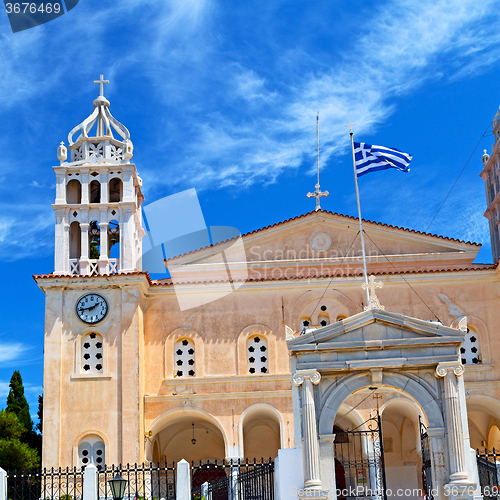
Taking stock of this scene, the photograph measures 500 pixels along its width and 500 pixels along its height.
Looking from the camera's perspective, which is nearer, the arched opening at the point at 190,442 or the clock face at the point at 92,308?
the clock face at the point at 92,308

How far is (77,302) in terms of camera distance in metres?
30.8

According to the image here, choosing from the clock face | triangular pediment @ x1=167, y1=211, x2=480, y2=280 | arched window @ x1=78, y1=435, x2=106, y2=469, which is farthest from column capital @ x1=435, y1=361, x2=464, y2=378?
the clock face

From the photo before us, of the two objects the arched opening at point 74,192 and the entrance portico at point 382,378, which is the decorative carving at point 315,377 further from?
the arched opening at point 74,192

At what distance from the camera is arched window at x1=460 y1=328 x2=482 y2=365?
102ft

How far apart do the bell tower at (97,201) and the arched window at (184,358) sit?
3693 mm

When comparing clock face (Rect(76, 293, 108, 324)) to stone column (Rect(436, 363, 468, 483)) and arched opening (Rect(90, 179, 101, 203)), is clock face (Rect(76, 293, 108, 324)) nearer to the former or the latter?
arched opening (Rect(90, 179, 101, 203))

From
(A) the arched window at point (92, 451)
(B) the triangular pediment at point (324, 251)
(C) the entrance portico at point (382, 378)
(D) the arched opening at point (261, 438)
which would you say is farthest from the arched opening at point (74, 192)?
(C) the entrance portico at point (382, 378)

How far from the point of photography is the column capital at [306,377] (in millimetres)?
19234

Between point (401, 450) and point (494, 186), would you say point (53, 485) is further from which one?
point (494, 186)

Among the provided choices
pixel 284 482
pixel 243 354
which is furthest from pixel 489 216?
pixel 284 482

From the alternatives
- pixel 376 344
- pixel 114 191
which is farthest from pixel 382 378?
pixel 114 191

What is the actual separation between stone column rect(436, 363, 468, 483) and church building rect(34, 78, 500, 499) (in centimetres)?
832

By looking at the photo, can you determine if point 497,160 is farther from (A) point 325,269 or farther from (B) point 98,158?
(B) point 98,158

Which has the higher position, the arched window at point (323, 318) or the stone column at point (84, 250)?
the stone column at point (84, 250)
